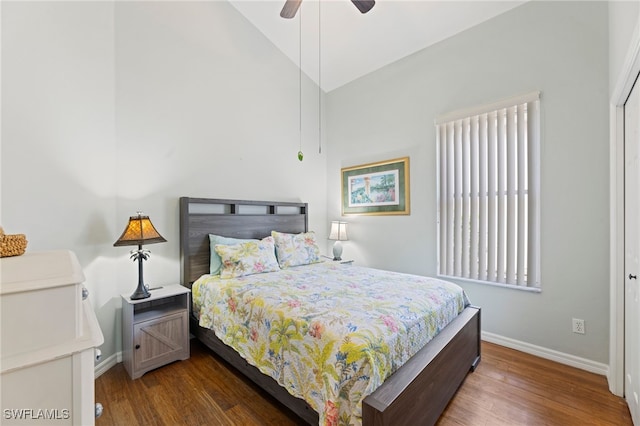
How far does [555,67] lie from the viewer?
240 centimetres

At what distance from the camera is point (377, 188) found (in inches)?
146

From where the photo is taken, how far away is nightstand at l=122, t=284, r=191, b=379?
2119mm

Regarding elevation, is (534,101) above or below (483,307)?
above

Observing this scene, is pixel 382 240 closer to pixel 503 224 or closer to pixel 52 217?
pixel 503 224

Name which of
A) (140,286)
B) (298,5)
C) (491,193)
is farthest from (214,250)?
(491,193)

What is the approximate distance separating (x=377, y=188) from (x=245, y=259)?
204 centimetres

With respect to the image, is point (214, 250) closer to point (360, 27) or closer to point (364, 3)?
point (364, 3)

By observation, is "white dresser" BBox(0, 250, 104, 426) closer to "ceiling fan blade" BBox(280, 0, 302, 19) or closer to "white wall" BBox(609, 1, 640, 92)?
"ceiling fan blade" BBox(280, 0, 302, 19)

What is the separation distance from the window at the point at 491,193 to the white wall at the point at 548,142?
0.09 m

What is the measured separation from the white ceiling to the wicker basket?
10.7 feet

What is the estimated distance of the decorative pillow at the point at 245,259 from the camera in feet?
8.51

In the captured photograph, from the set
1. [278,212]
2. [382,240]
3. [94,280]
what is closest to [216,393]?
[94,280]

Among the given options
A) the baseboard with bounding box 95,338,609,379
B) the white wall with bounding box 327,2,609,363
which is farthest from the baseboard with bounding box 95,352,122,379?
the white wall with bounding box 327,2,609,363

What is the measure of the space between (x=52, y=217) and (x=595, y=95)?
428cm
